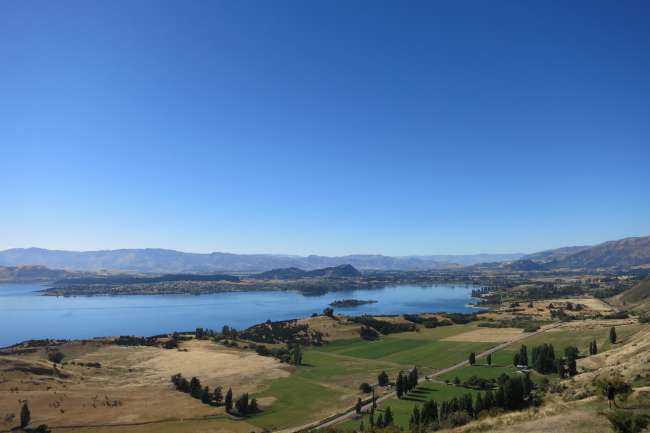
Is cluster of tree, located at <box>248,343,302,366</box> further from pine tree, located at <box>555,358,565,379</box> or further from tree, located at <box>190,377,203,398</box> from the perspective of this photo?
pine tree, located at <box>555,358,565,379</box>

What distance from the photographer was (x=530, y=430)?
28.4 m

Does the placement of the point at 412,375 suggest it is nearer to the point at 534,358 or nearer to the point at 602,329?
the point at 534,358

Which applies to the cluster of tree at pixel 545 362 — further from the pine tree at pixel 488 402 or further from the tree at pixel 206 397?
the tree at pixel 206 397

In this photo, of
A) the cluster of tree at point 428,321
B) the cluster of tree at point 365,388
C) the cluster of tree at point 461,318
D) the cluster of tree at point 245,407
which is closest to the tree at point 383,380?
the cluster of tree at point 365,388

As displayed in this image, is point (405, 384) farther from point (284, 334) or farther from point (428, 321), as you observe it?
point (428, 321)

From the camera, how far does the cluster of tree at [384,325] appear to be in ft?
459

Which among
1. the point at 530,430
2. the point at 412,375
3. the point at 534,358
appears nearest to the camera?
the point at 530,430

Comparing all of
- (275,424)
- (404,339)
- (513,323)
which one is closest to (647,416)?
(275,424)

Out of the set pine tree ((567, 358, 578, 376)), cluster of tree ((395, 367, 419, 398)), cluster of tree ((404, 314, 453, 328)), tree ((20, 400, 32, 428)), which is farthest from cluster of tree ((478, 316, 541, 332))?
tree ((20, 400, 32, 428))

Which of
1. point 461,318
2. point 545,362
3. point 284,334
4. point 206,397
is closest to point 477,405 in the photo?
point 545,362

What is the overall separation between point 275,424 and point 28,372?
168 feet

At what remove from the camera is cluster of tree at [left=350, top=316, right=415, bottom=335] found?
13988 centimetres

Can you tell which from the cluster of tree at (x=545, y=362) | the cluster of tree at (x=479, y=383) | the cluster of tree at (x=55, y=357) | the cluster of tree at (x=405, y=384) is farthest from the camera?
the cluster of tree at (x=55, y=357)

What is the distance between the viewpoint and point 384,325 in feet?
467
